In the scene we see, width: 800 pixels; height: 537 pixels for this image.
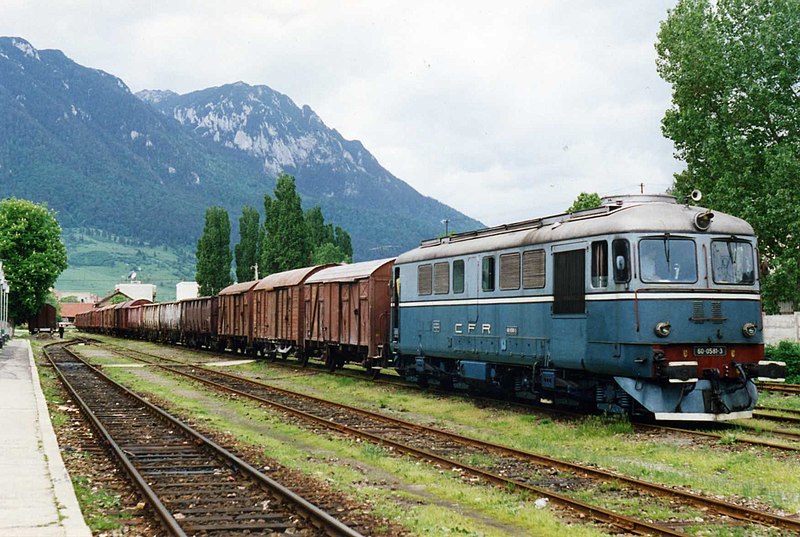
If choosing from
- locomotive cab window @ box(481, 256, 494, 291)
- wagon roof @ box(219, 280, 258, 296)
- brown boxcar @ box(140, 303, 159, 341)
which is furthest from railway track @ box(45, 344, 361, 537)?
brown boxcar @ box(140, 303, 159, 341)

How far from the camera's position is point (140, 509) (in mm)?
10164

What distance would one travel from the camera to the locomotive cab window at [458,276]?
21.3 m

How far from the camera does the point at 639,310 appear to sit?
50.3ft

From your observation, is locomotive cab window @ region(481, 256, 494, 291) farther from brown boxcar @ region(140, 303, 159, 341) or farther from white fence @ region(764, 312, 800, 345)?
brown boxcar @ region(140, 303, 159, 341)

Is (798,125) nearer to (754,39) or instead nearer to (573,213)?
(754,39)

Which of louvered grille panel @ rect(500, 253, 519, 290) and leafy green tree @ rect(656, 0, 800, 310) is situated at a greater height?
leafy green tree @ rect(656, 0, 800, 310)

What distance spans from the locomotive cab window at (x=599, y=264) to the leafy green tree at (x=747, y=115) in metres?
18.8

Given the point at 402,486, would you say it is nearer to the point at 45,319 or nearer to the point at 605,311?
the point at 605,311

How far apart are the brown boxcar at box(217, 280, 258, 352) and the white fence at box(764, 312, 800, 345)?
79.1ft

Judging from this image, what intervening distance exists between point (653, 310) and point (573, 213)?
320 cm

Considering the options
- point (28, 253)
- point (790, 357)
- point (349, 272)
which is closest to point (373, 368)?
point (349, 272)

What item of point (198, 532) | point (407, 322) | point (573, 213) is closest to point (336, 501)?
point (198, 532)

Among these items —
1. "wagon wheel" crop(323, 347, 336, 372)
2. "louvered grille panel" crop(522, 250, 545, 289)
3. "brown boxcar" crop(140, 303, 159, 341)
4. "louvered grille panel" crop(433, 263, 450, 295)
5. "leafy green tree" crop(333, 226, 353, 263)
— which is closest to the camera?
"louvered grille panel" crop(522, 250, 545, 289)

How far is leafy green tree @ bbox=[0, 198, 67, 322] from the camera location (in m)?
62.0
